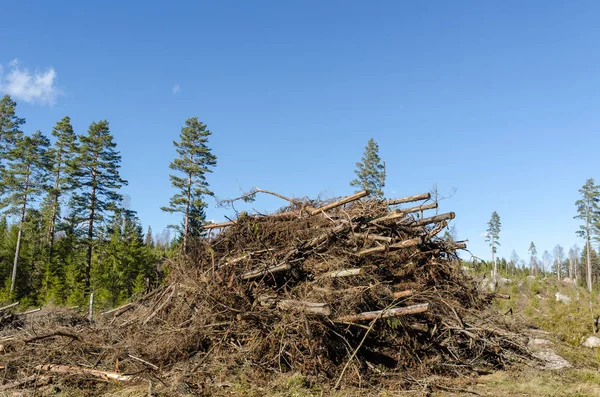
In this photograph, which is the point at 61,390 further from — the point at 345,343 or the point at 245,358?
the point at 345,343

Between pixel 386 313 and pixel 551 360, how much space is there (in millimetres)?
4791

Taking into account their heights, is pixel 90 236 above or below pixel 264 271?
above

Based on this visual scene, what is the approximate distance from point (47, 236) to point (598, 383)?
34.0 m

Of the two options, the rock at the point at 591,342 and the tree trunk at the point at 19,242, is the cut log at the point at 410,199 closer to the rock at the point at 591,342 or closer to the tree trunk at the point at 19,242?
the rock at the point at 591,342

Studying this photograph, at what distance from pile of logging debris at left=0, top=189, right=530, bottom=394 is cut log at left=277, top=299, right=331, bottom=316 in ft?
0.05

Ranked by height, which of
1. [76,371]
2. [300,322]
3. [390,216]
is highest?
[390,216]

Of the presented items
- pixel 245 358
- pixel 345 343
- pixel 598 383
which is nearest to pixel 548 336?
pixel 598 383

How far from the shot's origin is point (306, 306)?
20.5 feet

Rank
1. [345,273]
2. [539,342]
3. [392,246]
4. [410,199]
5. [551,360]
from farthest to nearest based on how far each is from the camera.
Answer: [539,342] < [410,199] < [551,360] < [392,246] < [345,273]

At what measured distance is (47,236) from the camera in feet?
100

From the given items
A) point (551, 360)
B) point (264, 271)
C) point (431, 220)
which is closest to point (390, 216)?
point (431, 220)

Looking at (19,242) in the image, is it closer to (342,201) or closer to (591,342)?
(342,201)

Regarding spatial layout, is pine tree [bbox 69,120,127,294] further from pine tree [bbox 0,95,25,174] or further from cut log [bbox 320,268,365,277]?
cut log [bbox 320,268,365,277]

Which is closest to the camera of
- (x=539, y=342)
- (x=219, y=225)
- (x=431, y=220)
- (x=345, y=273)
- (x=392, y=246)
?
(x=345, y=273)
